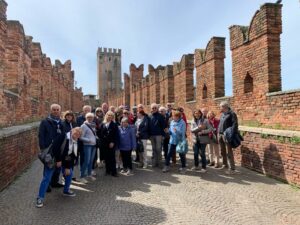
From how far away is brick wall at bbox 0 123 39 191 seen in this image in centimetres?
689

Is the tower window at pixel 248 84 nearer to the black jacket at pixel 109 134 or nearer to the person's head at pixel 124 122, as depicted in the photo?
the person's head at pixel 124 122

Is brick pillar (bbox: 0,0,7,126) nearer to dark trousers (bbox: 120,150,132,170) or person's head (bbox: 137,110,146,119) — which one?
dark trousers (bbox: 120,150,132,170)

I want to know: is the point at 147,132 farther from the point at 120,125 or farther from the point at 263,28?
the point at 263,28

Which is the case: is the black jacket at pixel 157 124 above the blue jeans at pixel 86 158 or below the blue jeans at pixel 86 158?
above

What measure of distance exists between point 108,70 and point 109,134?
8107cm

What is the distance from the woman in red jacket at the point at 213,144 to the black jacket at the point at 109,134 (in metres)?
2.57

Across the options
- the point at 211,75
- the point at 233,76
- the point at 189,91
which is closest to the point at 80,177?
the point at 233,76

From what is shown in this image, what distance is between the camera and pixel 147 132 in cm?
894

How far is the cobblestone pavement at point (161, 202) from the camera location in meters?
5.06

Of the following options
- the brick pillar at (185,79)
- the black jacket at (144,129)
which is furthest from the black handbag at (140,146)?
the brick pillar at (185,79)

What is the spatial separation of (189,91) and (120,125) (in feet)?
23.7

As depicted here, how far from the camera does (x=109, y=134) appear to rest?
7.98m

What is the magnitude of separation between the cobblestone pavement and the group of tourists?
1.75 ft

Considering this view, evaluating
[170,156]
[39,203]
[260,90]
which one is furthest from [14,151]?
[260,90]
